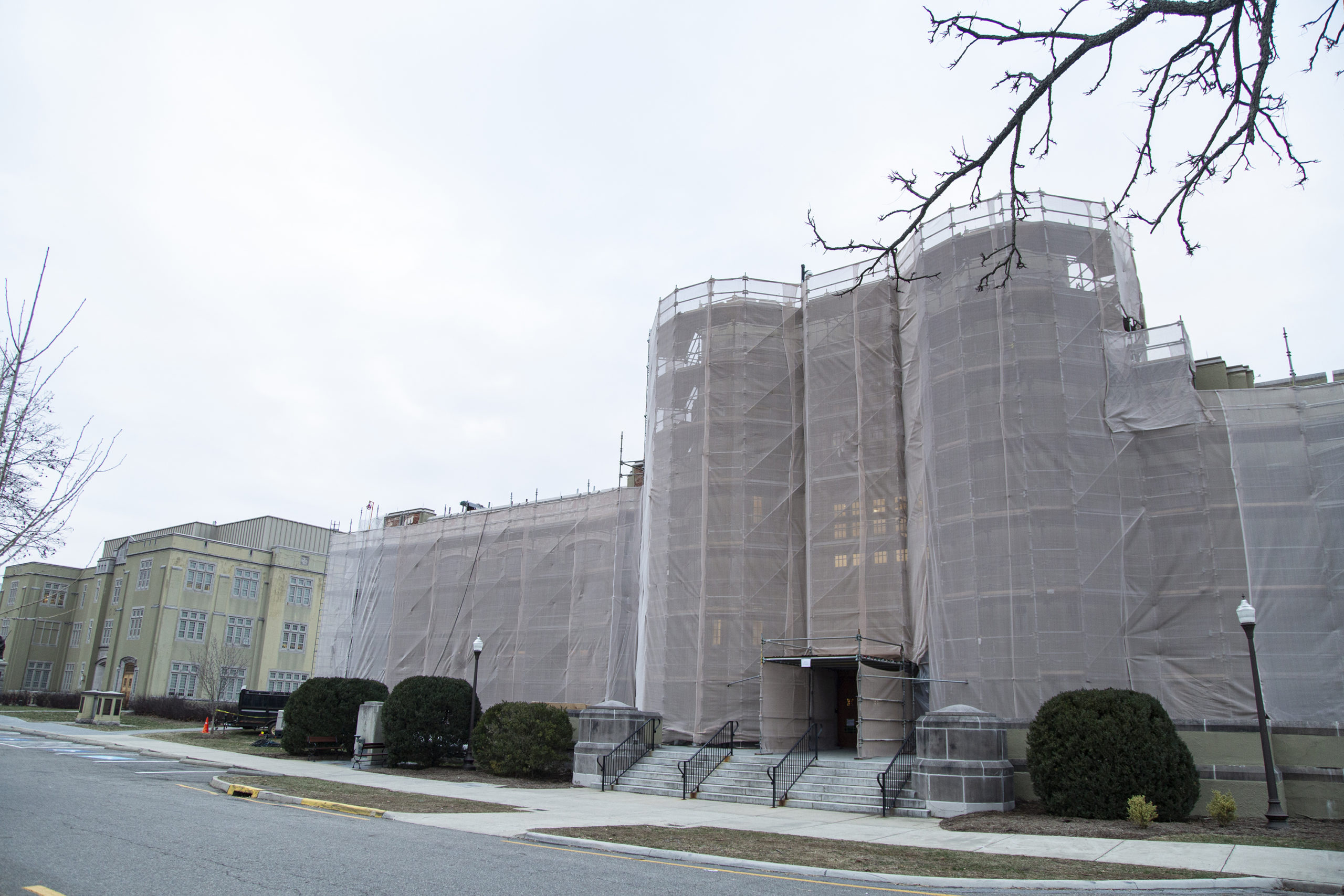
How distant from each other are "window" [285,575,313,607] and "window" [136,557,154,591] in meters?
8.24

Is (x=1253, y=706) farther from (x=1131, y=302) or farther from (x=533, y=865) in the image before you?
(x=533, y=865)

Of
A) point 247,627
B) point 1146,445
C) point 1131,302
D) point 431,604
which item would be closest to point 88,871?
point 1146,445

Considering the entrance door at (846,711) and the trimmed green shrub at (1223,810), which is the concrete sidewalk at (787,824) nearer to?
the trimmed green shrub at (1223,810)

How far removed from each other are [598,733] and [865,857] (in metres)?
11.2

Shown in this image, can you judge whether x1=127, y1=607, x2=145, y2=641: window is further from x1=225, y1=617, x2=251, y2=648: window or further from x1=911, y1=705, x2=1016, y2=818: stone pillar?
x1=911, y1=705, x2=1016, y2=818: stone pillar

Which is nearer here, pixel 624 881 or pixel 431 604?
pixel 624 881

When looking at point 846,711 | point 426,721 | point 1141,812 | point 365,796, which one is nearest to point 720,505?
point 846,711

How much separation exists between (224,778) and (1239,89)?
62.9ft

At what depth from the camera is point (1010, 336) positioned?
Answer: 17906 mm

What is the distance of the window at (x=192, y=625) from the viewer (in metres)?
50.9

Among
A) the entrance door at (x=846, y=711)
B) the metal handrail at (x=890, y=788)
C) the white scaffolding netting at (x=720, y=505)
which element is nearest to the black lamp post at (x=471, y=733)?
the white scaffolding netting at (x=720, y=505)

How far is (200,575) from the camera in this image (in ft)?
173

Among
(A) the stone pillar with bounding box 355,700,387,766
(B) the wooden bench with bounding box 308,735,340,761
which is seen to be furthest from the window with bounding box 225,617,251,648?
(A) the stone pillar with bounding box 355,700,387,766

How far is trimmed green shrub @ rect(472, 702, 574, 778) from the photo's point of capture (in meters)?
20.4
